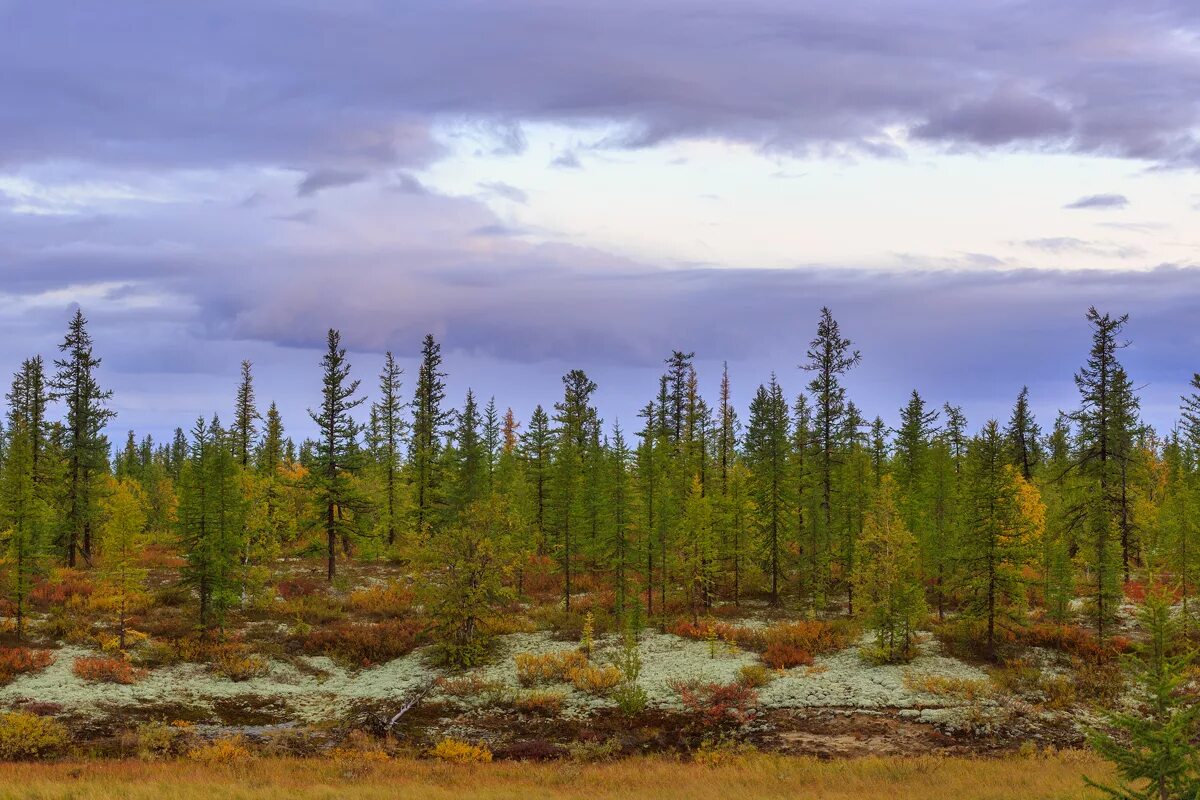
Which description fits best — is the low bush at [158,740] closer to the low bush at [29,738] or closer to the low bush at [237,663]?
the low bush at [29,738]

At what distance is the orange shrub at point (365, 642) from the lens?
3806 cm

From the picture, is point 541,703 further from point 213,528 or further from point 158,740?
point 213,528

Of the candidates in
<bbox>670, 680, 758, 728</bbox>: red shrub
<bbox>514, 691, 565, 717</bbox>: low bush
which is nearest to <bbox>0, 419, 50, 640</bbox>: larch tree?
<bbox>514, 691, 565, 717</bbox>: low bush

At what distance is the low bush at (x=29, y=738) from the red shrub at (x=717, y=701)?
21618 mm

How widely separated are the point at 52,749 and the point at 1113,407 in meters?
52.2

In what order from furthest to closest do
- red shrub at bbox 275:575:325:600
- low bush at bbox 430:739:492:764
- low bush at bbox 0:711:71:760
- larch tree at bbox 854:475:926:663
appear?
red shrub at bbox 275:575:325:600 → larch tree at bbox 854:475:926:663 → low bush at bbox 430:739:492:764 → low bush at bbox 0:711:71:760

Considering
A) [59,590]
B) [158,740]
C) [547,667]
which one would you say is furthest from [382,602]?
[158,740]

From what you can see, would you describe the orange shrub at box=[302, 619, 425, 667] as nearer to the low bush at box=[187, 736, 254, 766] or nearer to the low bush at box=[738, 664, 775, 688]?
the low bush at box=[187, 736, 254, 766]

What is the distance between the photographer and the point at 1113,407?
151ft

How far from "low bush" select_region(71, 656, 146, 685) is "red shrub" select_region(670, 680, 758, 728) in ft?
73.4

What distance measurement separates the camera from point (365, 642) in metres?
39.1

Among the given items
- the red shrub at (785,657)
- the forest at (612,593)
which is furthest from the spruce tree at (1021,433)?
the red shrub at (785,657)

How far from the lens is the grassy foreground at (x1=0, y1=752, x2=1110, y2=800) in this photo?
20234 millimetres

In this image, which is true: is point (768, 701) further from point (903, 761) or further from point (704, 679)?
point (903, 761)
